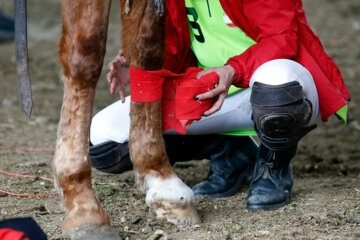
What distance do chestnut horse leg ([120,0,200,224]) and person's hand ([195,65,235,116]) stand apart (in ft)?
0.63

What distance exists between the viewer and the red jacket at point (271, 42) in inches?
76.4

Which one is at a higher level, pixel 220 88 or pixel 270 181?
pixel 220 88

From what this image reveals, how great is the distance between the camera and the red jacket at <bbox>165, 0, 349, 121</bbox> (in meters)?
1.94

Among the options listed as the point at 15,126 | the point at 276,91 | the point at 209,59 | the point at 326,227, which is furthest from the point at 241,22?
Answer: the point at 15,126

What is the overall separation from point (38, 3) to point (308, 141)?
576 cm

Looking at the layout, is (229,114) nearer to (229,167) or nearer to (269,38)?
(229,167)

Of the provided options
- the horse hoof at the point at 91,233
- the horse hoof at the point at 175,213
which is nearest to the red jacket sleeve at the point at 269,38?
the horse hoof at the point at 175,213

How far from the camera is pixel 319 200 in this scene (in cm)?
210

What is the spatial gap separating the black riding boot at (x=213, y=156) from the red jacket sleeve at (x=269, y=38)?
0.52 m

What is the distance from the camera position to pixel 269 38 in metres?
1.96

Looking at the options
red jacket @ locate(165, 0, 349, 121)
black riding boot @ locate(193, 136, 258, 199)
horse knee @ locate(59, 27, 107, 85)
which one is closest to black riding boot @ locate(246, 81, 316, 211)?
red jacket @ locate(165, 0, 349, 121)

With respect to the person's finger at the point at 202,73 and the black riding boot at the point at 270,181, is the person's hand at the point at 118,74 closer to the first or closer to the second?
the person's finger at the point at 202,73

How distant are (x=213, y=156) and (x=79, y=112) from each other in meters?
0.97

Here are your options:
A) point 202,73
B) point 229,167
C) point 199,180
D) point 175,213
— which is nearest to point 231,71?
point 202,73
